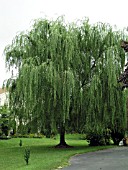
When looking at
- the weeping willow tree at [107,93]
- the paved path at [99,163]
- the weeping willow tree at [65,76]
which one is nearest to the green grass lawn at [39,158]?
the paved path at [99,163]

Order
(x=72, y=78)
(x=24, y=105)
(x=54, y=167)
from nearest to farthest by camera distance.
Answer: (x=54, y=167)
(x=72, y=78)
(x=24, y=105)

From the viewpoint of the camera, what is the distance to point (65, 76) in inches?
798

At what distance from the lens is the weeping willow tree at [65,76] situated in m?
20.3

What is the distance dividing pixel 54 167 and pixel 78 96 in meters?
9.40

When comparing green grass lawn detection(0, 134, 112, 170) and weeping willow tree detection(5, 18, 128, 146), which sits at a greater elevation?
weeping willow tree detection(5, 18, 128, 146)

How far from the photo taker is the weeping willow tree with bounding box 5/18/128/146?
2027 cm

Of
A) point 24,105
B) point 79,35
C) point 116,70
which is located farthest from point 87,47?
point 24,105

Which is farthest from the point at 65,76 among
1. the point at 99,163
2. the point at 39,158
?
the point at 99,163

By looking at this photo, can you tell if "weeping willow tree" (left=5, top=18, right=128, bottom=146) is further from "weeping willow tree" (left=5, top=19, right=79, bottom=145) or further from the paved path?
the paved path

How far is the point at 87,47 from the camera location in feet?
74.8

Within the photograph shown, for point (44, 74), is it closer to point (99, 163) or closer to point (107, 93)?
point (107, 93)

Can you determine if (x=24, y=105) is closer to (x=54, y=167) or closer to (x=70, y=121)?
(x=70, y=121)

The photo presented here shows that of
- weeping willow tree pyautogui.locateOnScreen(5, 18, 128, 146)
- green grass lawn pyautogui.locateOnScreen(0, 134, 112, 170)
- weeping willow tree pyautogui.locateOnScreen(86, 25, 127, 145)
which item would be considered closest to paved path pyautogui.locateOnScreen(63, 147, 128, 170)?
green grass lawn pyautogui.locateOnScreen(0, 134, 112, 170)

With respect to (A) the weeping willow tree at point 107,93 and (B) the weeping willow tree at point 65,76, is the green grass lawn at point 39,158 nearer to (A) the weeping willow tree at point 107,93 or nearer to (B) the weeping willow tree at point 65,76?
(B) the weeping willow tree at point 65,76
